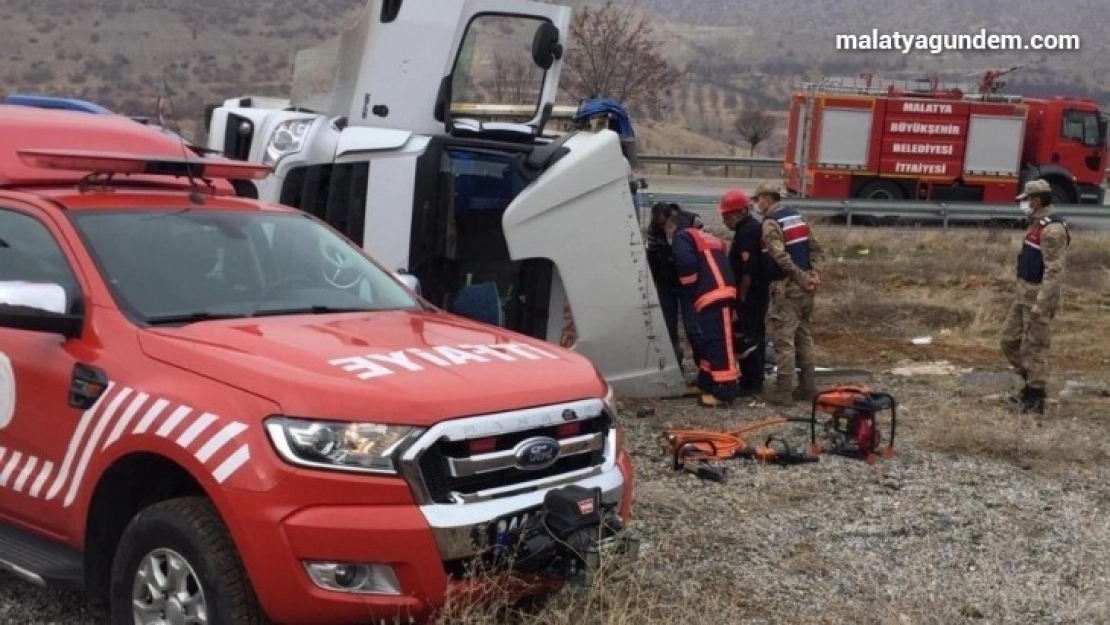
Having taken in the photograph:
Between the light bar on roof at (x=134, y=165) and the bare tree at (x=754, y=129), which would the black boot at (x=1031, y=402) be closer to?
the light bar on roof at (x=134, y=165)

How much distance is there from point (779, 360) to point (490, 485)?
594 cm

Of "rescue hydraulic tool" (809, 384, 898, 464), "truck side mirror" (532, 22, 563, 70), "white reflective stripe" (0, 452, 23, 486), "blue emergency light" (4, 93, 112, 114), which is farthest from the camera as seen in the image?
"truck side mirror" (532, 22, 563, 70)

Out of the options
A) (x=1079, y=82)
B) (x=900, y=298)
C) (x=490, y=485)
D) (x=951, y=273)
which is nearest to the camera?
(x=490, y=485)

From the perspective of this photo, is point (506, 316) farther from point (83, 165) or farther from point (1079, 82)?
point (1079, 82)

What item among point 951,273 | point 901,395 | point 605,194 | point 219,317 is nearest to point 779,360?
point 901,395

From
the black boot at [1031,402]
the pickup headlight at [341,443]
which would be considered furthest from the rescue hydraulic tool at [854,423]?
the pickup headlight at [341,443]

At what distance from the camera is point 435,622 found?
13.3 feet

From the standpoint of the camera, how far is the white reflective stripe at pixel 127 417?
413cm

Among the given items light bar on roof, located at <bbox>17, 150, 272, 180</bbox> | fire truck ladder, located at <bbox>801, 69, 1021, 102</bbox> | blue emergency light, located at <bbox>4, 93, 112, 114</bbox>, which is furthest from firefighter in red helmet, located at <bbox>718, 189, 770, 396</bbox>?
fire truck ladder, located at <bbox>801, 69, 1021, 102</bbox>

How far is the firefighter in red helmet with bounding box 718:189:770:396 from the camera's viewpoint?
9.85 m

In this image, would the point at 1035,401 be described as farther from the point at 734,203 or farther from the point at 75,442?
the point at 75,442

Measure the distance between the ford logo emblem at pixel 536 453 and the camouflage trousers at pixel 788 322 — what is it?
18.7 feet

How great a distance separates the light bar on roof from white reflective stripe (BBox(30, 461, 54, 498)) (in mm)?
1204

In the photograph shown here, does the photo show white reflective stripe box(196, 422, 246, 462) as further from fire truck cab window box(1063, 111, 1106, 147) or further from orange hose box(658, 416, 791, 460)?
fire truck cab window box(1063, 111, 1106, 147)
